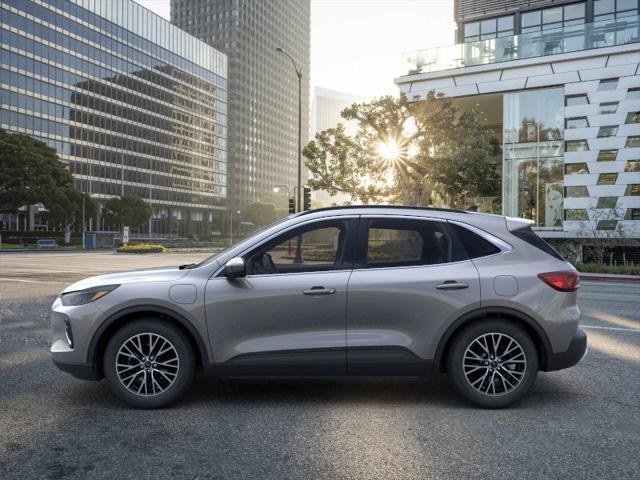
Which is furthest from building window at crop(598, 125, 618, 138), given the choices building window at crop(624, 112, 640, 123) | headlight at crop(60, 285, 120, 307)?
headlight at crop(60, 285, 120, 307)

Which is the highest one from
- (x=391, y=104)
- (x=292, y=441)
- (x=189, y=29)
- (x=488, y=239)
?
(x=189, y=29)

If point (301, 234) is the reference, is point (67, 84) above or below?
above

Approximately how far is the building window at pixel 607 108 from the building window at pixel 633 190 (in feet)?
12.9

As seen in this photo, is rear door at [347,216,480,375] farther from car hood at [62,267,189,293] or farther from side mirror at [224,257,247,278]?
car hood at [62,267,189,293]

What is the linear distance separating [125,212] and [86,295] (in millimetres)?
73936

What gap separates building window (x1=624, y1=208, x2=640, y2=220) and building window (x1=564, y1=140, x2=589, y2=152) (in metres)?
3.81

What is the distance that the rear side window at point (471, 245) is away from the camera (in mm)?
4566

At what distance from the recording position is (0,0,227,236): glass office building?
75500mm

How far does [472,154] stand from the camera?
2545 cm

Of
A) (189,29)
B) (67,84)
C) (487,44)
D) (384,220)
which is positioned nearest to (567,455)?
(384,220)

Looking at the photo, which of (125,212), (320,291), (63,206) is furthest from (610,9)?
(125,212)

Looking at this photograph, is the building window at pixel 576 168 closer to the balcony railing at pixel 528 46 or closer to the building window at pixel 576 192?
the building window at pixel 576 192

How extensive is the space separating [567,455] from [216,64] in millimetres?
123507

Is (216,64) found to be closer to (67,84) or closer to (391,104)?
(67,84)
